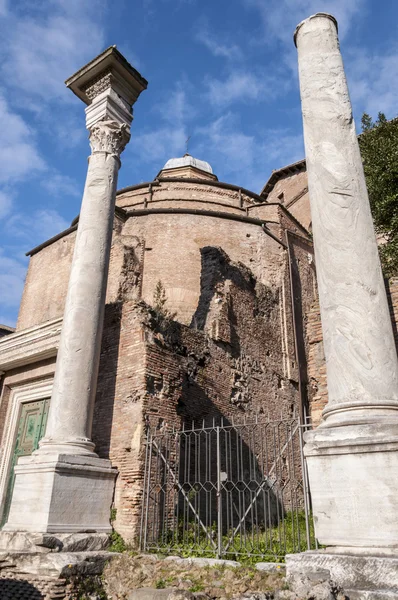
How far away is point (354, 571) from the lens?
10.7ft

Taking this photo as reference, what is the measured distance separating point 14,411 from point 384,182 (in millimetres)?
9329

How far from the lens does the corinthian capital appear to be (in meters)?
8.73

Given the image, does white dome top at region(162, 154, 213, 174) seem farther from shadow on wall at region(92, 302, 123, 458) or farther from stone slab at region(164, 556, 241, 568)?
stone slab at region(164, 556, 241, 568)

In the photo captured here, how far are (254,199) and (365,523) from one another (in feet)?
64.9

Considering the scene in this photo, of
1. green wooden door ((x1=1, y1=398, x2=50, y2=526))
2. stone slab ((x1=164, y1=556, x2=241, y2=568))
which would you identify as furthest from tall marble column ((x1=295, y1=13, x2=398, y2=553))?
green wooden door ((x1=1, y1=398, x2=50, y2=526))

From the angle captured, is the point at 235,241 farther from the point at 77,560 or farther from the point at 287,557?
the point at 287,557

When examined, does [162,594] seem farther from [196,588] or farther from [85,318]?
[85,318]

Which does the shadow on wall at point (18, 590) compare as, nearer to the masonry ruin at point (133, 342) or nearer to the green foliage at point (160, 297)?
the masonry ruin at point (133, 342)

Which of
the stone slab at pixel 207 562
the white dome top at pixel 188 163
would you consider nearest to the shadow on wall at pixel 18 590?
the stone slab at pixel 207 562

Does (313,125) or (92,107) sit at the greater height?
(92,107)

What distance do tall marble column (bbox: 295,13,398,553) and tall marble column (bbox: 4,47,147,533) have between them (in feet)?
12.0

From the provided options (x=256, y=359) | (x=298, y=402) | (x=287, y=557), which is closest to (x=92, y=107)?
(x=256, y=359)

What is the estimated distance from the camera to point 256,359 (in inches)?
492

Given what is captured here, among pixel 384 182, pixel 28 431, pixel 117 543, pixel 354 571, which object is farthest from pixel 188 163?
pixel 354 571
